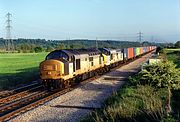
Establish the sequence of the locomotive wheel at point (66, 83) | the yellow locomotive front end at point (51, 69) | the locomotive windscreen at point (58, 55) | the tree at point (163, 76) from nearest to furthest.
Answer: the tree at point (163, 76), the yellow locomotive front end at point (51, 69), the locomotive wheel at point (66, 83), the locomotive windscreen at point (58, 55)

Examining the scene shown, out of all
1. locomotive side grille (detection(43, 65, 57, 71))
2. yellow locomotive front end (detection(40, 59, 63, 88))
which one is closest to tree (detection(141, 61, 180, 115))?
yellow locomotive front end (detection(40, 59, 63, 88))

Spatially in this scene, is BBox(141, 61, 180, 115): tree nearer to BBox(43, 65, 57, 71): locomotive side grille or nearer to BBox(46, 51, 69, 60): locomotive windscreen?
BBox(46, 51, 69, 60): locomotive windscreen

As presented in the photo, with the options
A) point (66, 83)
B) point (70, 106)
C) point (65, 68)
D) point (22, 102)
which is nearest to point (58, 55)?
point (65, 68)

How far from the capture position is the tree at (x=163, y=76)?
20.6m

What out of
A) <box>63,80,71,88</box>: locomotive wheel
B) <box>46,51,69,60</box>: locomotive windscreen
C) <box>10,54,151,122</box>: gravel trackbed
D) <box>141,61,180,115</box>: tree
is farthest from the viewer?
<box>46,51,69,60</box>: locomotive windscreen

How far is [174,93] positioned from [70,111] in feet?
22.9

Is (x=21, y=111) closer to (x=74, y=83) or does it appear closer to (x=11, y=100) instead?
(x=11, y=100)

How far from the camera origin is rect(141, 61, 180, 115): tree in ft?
67.6

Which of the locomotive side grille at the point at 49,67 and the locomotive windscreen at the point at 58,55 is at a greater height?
the locomotive windscreen at the point at 58,55

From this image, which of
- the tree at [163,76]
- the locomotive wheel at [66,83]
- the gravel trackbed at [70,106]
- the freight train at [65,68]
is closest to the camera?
the gravel trackbed at [70,106]

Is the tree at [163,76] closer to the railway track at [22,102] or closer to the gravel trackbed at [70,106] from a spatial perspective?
the gravel trackbed at [70,106]

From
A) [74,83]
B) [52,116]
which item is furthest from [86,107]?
[74,83]

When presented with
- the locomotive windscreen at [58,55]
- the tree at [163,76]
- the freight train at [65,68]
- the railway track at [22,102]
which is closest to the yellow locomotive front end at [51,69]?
the freight train at [65,68]

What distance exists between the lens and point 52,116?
15.4 m
